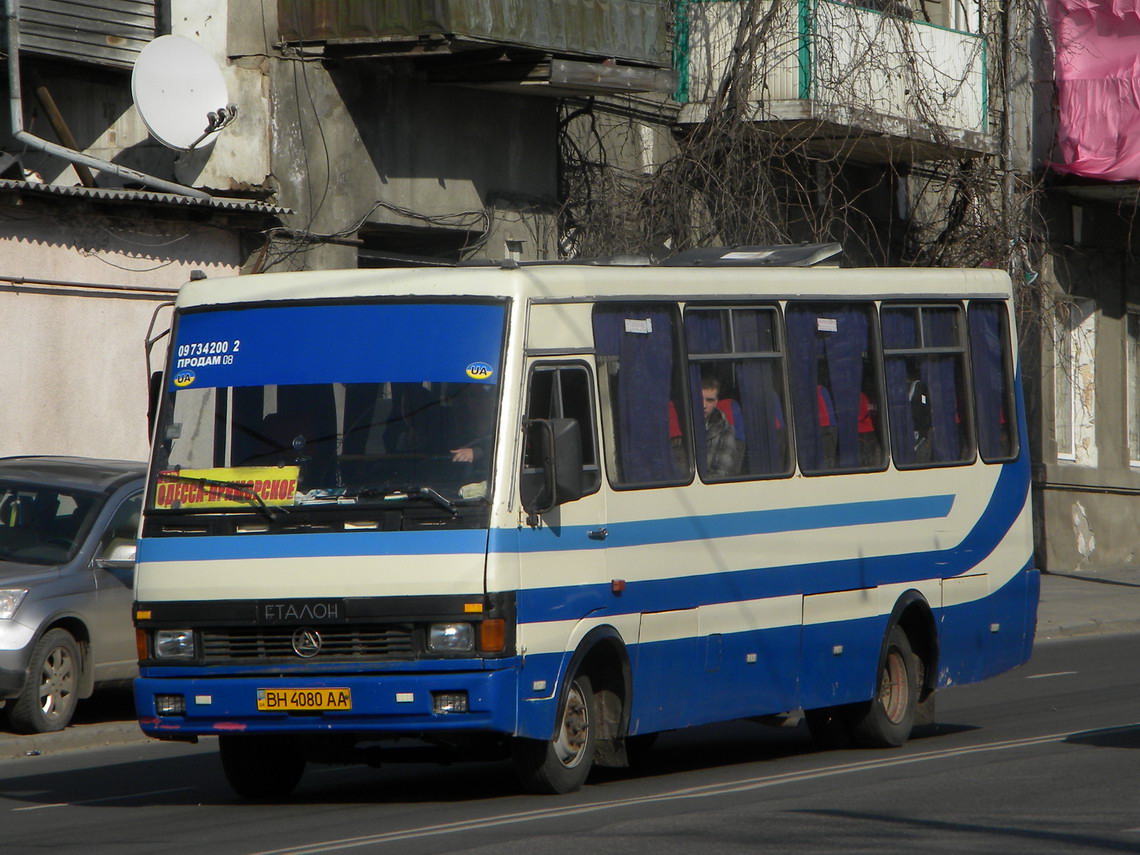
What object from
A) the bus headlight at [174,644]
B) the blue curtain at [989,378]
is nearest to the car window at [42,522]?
the bus headlight at [174,644]

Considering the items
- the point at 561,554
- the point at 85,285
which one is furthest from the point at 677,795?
the point at 85,285

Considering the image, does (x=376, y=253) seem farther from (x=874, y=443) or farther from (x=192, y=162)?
(x=874, y=443)

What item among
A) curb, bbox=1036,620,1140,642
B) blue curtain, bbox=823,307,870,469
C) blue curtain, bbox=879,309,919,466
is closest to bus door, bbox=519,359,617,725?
blue curtain, bbox=823,307,870,469

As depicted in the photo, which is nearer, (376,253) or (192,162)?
(192,162)

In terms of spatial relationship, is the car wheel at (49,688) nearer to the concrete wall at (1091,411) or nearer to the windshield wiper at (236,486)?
the windshield wiper at (236,486)

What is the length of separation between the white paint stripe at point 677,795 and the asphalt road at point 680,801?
16mm

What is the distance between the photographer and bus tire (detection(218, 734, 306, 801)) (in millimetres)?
9766

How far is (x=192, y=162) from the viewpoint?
17.7 metres

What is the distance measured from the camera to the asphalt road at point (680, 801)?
7902 mm

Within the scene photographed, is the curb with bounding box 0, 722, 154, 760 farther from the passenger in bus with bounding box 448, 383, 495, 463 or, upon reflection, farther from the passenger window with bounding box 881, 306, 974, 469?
the passenger window with bounding box 881, 306, 974, 469

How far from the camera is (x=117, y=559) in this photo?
12992 mm

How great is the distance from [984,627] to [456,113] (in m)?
9.22

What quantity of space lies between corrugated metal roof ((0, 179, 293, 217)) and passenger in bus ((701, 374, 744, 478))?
7.50 metres

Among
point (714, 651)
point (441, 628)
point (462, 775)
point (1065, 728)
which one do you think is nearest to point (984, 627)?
point (1065, 728)
